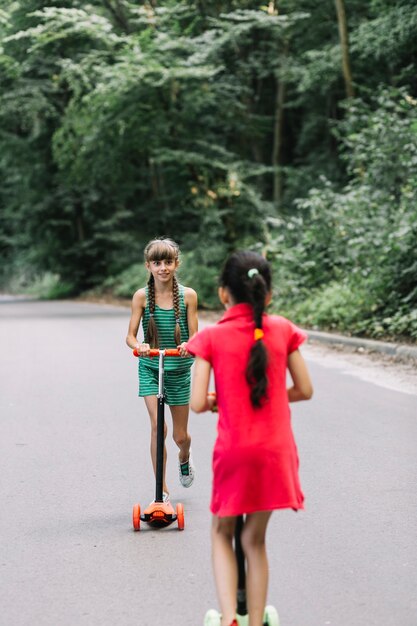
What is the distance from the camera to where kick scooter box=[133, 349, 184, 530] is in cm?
528

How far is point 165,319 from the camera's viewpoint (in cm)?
556

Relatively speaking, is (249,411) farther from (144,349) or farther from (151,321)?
(151,321)

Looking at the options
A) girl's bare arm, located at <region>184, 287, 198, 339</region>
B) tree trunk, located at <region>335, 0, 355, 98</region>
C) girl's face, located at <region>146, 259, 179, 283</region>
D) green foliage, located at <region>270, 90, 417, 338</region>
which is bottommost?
green foliage, located at <region>270, 90, 417, 338</region>

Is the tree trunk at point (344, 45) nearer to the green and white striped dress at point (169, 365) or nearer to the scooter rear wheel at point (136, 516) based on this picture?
the green and white striped dress at point (169, 365)

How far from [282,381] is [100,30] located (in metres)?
24.2

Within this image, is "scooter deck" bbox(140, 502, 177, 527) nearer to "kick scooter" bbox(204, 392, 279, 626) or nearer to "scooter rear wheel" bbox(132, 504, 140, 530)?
"scooter rear wheel" bbox(132, 504, 140, 530)

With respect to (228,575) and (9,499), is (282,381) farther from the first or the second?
(9,499)

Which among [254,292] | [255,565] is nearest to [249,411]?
[254,292]

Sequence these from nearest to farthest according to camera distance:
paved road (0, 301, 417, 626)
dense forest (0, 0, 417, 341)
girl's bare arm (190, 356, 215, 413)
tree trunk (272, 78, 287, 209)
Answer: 1. girl's bare arm (190, 356, 215, 413)
2. paved road (0, 301, 417, 626)
3. dense forest (0, 0, 417, 341)
4. tree trunk (272, 78, 287, 209)

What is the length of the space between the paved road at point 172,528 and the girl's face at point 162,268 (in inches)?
58.5

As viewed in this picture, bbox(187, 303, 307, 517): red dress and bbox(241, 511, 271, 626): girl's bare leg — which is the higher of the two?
bbox(187, 303, 307, 517): red dress

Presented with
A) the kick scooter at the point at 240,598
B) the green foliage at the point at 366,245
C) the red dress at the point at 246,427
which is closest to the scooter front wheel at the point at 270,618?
the kick scooter at the point at 240,598

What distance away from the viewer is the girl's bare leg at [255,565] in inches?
135

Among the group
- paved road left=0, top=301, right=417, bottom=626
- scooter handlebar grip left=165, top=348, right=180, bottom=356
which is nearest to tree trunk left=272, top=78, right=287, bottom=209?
paved road left=0, top=301, right=417, bottom=626
